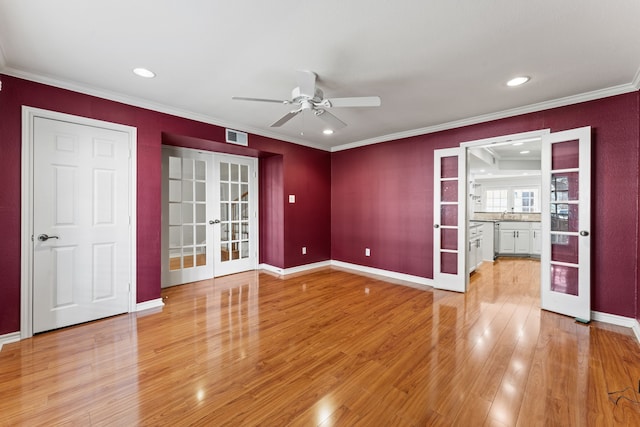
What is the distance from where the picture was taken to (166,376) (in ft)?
6.46

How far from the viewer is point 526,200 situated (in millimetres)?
7727

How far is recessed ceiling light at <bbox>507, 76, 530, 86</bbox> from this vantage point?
8.55ft

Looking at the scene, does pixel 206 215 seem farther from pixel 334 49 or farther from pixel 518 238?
pixel 518 238

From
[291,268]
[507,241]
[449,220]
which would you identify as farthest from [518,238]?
[291,268]

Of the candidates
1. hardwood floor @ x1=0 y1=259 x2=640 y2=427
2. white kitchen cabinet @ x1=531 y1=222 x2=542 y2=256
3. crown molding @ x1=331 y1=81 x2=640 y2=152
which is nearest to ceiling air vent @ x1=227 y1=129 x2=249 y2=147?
crown molding @ x1=331 y1=81 x2=640 y2=152

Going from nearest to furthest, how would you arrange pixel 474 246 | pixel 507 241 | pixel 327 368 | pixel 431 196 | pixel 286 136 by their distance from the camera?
pixel 327 368, pixel 431 196, pixel 286 136, pixel 474 246, pixel 507 241

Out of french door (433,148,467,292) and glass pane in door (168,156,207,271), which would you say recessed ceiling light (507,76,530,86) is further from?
glass pane in door (168,156,207,271)

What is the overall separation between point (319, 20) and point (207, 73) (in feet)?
4.26

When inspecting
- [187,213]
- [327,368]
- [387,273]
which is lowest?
[327,368]

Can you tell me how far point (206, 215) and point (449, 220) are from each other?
12.6 ft

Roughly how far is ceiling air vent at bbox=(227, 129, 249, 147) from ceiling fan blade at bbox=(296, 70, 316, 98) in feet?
6.65

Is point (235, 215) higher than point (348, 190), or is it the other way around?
point (348, 190)

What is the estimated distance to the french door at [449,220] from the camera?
153 inches

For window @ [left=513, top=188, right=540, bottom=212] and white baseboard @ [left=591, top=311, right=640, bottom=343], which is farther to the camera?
window @ [left=513, top=188, right=540, bottom=212]
